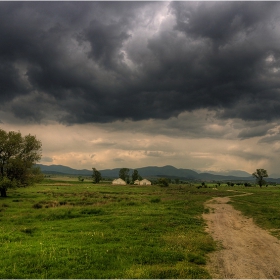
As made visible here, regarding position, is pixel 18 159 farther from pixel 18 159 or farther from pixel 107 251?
pixel 107 251

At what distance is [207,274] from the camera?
39.8 ft

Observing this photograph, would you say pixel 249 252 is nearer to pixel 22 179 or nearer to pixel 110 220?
pixel 110 220

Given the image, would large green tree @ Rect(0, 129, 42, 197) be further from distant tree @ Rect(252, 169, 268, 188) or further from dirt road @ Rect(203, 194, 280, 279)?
distant tree @ Rect(252, 169, 268, 188)

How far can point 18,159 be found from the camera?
58.1m

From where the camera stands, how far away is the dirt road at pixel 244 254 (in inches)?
490

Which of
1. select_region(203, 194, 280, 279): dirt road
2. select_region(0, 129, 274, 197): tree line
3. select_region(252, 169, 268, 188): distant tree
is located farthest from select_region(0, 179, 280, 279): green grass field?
select_region(252, 169, 268, 188): distant tree

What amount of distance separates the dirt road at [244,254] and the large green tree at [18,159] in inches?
1956

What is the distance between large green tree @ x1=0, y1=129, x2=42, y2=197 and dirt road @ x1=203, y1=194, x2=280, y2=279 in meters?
49.7

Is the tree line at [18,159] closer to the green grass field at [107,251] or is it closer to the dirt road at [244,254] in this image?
the green grass field at [107,251]

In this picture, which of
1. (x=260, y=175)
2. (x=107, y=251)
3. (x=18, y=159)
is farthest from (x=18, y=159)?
(x=260, y=175)

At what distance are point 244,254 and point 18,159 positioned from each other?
187 ft

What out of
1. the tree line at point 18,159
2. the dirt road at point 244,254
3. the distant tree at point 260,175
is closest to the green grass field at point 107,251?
the dirt road at point 244,254

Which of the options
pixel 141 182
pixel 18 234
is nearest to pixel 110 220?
pixel 18 234

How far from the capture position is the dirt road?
40.8 ft
